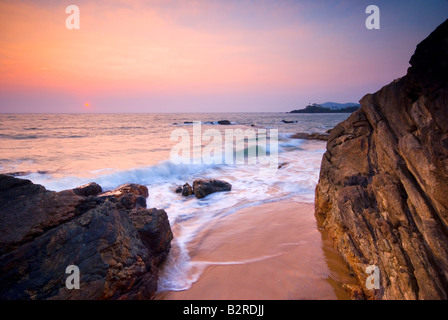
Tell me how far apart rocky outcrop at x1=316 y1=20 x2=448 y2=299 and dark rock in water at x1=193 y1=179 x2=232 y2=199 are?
5.19 m

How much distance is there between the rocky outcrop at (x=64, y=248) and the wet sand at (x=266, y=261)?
0.83 meters

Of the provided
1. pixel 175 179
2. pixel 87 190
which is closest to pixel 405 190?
pixel 87 190

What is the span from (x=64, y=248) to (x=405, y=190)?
4918 millimetres

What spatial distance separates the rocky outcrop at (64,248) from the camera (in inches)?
112

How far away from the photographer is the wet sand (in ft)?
12.0

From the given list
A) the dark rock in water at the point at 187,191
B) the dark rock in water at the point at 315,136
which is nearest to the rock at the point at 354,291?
the dark rock in water at the point at 187,191

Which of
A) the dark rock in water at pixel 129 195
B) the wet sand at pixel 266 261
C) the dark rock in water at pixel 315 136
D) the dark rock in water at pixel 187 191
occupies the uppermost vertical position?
the dark rock in water at pixel 315 136

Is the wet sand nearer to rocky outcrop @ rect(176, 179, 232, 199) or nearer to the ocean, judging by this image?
the ocean

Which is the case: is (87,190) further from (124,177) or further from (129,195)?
(124,177)

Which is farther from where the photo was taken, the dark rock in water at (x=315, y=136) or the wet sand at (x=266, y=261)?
the dark rock in water at (x=315, y=136)

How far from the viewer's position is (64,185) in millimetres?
10570

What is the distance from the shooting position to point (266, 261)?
4.42 m

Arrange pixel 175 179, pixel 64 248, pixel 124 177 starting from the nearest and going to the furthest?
pixel 64 248 → pixel 124 177 → pixel 175 179

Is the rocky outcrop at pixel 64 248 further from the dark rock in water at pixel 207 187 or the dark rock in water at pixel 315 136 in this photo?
the dark rock in water at pixel 315 136
